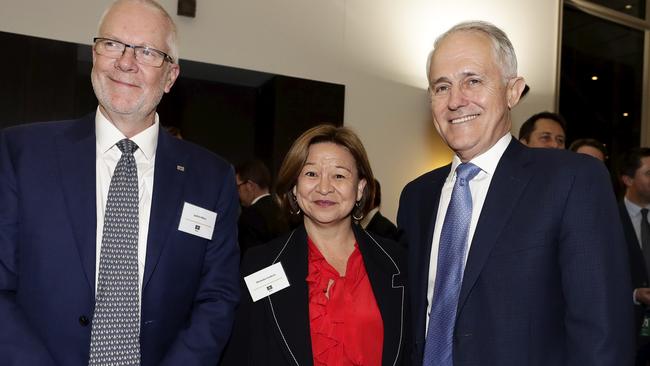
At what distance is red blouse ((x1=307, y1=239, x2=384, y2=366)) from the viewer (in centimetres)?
211

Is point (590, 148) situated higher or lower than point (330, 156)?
higher

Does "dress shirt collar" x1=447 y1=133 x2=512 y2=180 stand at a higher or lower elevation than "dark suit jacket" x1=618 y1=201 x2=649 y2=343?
higher

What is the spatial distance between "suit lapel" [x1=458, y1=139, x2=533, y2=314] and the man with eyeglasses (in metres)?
0.80

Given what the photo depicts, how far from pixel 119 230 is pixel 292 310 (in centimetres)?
68

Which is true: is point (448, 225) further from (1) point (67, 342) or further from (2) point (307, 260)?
(1) point (67, 342)

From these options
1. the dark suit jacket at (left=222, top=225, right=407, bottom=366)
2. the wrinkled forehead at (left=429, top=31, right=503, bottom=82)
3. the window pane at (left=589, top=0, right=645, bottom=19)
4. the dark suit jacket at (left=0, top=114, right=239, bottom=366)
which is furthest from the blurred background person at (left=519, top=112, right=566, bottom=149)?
the window pane at (left=589, top=0, right=645, bottom=19)

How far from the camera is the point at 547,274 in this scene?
1.64 m

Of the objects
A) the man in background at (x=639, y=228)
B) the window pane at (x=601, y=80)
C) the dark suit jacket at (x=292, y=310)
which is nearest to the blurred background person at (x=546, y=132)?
the man in background at (x=639, y=228)

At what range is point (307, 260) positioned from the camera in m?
2.27

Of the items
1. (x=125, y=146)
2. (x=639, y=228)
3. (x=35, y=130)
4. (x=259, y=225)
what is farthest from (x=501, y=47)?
(x=639, y=228)

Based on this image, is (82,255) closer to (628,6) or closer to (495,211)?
(495,211)

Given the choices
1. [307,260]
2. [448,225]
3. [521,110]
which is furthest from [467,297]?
[521,110]

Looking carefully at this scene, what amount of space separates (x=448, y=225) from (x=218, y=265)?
0.76m

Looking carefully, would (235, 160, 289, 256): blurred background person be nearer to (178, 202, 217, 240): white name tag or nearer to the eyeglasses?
(178, 202, 217, 240): white name tag
